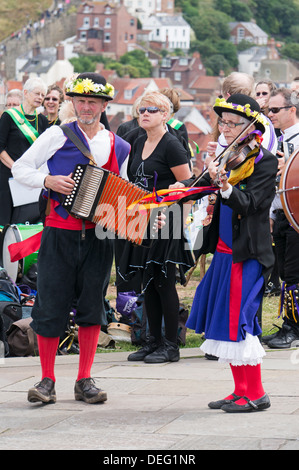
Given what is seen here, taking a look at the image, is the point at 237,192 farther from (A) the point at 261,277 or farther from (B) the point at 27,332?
(B) the point at 27,332

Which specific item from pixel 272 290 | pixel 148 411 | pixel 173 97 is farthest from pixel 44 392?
pixel 272 290

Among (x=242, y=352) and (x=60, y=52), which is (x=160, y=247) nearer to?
(x=242, y=352)

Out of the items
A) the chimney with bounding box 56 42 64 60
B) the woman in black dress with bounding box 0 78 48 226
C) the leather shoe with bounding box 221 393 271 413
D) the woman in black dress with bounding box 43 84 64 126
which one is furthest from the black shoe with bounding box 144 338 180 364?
the chimney with bounding box 56 42 64 60

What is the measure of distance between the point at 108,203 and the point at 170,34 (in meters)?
164

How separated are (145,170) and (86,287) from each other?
138 cm

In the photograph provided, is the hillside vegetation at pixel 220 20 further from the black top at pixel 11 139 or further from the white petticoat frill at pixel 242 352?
the white petticoat frill at pixel 242 352

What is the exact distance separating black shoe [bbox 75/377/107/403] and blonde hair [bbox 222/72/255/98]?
243 cm

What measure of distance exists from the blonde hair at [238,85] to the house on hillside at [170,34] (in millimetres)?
158661

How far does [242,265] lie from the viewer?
492cm

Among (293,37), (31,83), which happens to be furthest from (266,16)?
(31,83)

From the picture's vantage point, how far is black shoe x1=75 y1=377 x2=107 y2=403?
17.0 feet

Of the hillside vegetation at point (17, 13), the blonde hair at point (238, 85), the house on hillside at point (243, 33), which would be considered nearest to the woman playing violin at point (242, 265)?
the blonde hair at point (238, 85)

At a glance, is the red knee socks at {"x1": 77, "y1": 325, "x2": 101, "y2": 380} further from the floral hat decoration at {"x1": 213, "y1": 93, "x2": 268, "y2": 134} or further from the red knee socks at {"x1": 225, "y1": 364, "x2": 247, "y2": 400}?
the floral hat decoration at {"x1": 213, "y1": 93, "x2": 268, "y2": 134}

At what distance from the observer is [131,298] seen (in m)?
7.54
